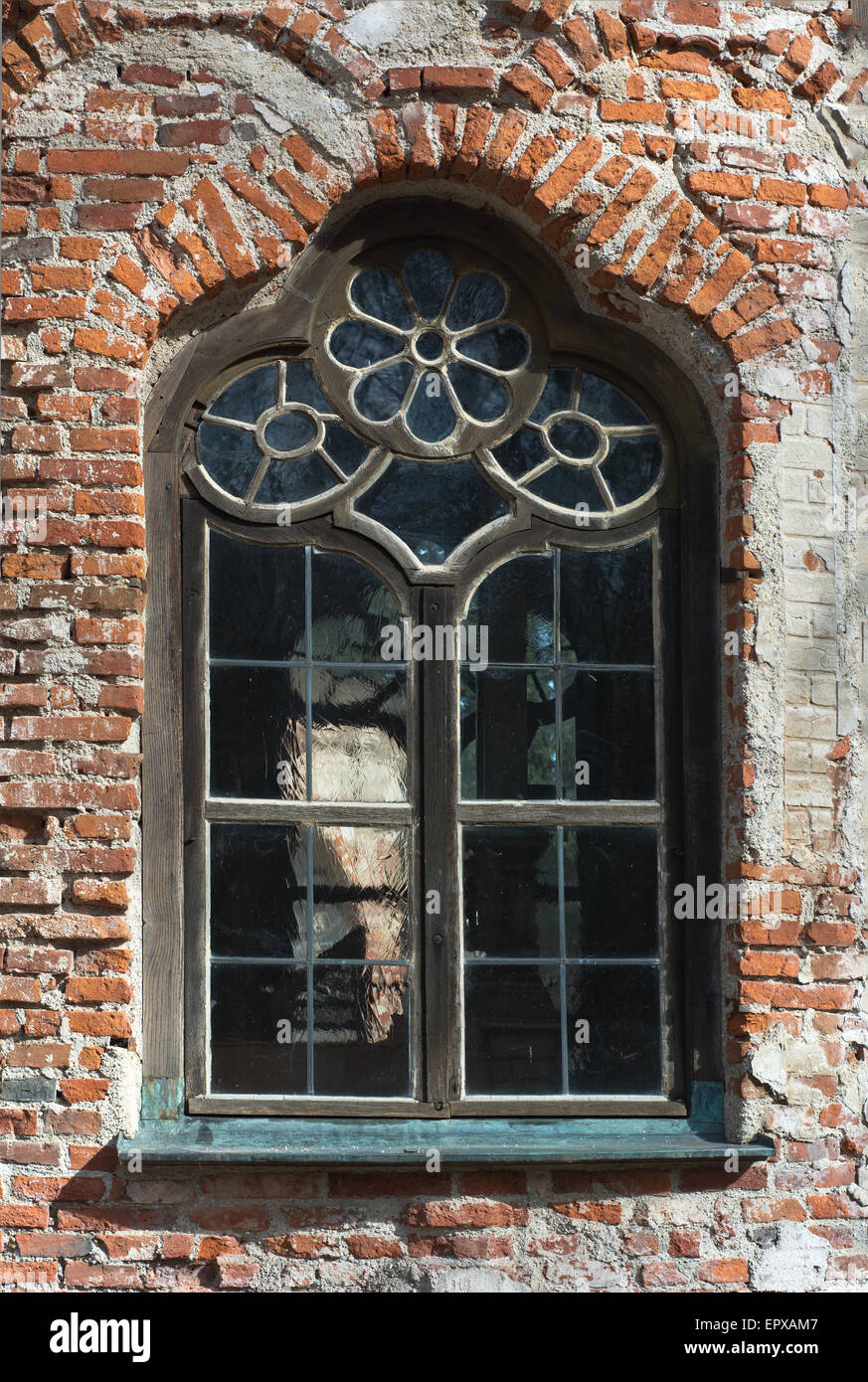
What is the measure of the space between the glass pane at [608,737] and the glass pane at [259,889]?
88cm

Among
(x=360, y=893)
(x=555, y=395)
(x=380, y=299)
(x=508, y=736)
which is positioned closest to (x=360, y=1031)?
(x=360, y=893)

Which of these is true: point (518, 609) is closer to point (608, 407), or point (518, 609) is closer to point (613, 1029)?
point (608, 407)

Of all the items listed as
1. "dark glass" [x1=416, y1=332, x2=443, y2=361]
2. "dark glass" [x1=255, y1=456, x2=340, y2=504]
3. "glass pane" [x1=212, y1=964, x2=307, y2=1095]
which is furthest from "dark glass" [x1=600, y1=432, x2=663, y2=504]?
"glass pane" [x1=212, y1=964, x2=307, y2=1095]

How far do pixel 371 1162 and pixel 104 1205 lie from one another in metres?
0.76

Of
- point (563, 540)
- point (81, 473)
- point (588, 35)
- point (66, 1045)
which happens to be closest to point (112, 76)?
point (81, 473)

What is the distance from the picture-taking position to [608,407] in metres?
4.14

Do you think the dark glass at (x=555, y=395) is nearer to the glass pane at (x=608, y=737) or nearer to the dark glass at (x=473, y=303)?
the dark glass at (x=473, y=303)

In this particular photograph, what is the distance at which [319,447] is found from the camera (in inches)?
158

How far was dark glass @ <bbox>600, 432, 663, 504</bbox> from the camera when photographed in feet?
13.5

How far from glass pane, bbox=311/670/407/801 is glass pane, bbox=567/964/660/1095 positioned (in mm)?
819

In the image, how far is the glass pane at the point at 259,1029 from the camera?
3797mm

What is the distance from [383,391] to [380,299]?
300mm

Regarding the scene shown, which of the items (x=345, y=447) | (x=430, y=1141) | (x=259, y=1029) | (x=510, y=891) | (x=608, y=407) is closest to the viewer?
(x=430, y=1141)

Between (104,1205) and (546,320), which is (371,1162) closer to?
(104,1205)
